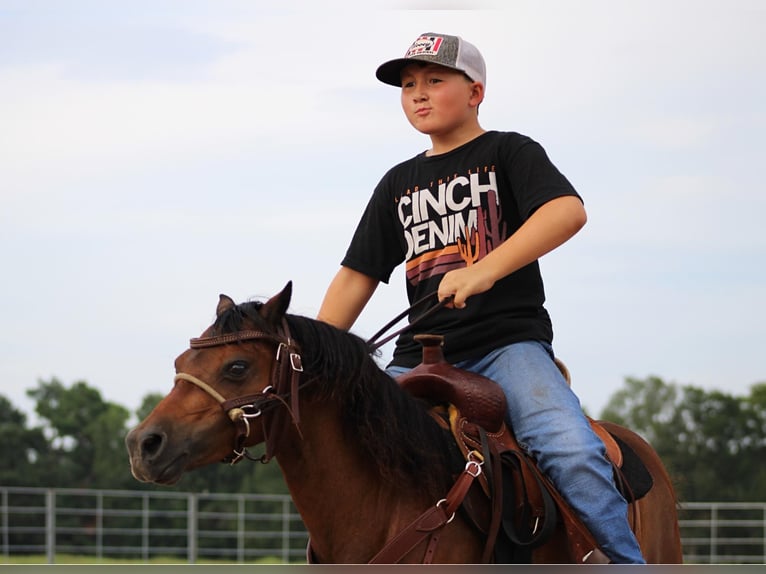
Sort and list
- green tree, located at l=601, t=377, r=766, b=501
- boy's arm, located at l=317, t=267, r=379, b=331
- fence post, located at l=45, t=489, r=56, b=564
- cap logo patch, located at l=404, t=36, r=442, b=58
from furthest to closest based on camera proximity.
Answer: green tree, located at l=601, t=377, r=766, b=501, fence post, located at l=45, t=489, r=56, b=564, boy's arm, located at l=317, t=267, r=379, b=331, cap logo patch, located at l=404, t=36, r=442, b=58

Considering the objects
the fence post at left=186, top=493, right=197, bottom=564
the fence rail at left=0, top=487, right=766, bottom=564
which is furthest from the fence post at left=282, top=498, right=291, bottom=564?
the fence post at left=186, top=493, right=197, bottom=564

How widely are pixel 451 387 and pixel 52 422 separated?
20.7 metres

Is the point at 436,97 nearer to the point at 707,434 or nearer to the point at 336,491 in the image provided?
the point at 336,491

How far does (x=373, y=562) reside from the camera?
3.37m

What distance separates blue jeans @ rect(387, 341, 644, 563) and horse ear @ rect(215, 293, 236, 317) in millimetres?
1082

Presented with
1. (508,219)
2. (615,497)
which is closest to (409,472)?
(615,497)

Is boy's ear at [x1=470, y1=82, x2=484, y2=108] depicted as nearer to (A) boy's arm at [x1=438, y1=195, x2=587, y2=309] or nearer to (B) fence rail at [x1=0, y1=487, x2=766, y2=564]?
(A) boy's arm at [x1=438, y1=195, x2=587, y2=309]

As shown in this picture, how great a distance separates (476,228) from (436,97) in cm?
55

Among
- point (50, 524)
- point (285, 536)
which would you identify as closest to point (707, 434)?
point (285, 536)

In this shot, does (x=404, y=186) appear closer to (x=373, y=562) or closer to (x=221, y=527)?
(x=373, y=562)

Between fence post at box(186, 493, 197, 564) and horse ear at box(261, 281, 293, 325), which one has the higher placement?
horse ear at box(261, 281, 293, 325)

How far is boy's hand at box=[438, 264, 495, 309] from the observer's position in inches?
141

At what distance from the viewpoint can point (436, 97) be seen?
162 inches

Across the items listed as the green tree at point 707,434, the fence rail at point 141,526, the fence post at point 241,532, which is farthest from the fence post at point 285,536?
the green tree at point 707,434
